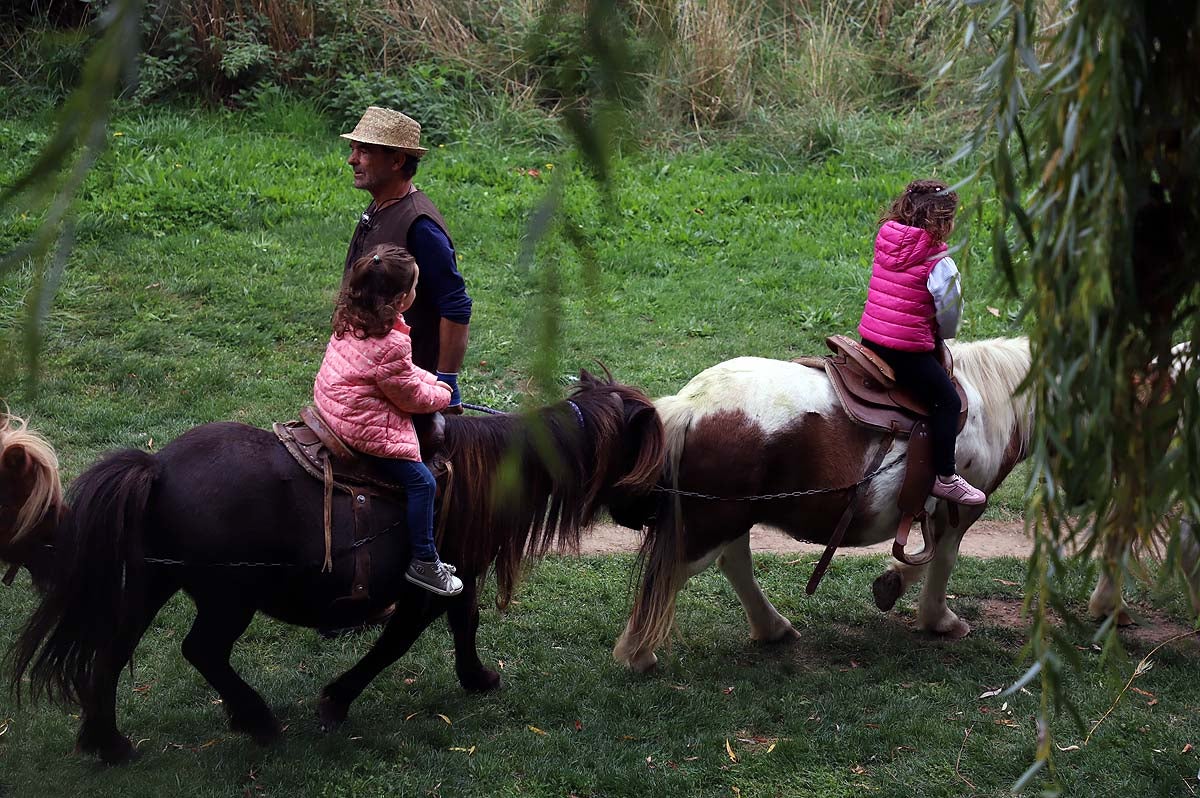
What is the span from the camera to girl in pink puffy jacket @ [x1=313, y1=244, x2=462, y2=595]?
12.3 ft

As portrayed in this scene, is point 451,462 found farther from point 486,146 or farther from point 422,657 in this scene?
point 486,146

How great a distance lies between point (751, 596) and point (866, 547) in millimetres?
1376

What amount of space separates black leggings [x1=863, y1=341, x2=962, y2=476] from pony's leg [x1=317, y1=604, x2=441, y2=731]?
220 cm

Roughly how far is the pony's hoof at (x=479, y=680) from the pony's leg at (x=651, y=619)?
59 centimetres

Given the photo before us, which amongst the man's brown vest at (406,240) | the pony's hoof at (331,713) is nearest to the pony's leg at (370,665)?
the pony's hoof at (331,713)

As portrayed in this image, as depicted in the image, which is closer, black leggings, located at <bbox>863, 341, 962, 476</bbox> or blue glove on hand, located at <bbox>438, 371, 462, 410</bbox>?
blue glove on hand, located at <bbox>438, 371, 462, 410</bbox>

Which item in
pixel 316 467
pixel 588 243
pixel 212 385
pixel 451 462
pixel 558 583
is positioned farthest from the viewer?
pixel 212 385

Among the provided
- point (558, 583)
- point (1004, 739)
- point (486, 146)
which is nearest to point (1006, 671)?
point (1004, 739)

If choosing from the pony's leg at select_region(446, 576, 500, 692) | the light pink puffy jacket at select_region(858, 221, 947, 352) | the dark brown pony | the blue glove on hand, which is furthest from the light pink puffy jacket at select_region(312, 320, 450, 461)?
the light pink puffy jacket at select_region(858, 221, 947, 352)

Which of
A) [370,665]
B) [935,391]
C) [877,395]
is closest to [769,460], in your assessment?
[877,395]

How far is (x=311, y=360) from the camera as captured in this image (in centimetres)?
791

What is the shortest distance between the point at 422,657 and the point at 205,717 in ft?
3.27

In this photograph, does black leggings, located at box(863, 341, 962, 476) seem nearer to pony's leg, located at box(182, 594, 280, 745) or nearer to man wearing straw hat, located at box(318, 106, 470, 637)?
man wearing straw hat, located at box(318, 106, 470, 637)

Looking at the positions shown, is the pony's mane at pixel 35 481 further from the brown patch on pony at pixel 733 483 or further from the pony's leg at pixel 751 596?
the pony's leg at pixel 751 596
